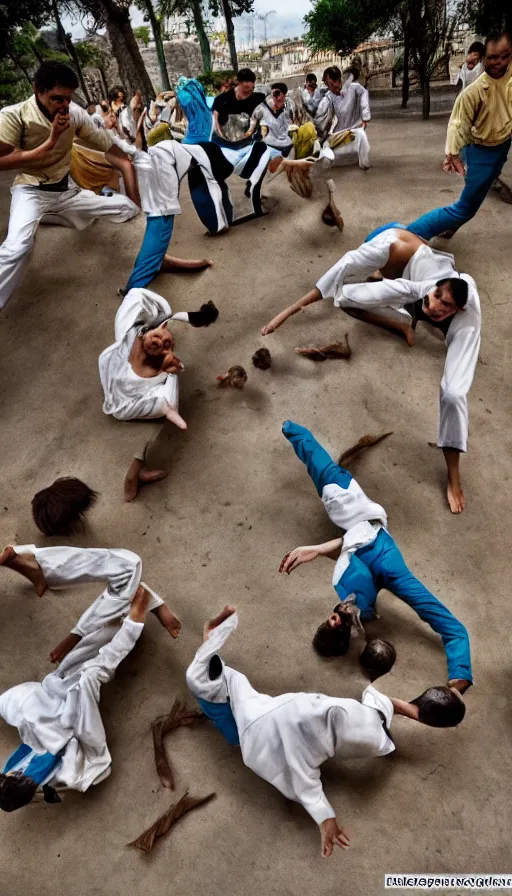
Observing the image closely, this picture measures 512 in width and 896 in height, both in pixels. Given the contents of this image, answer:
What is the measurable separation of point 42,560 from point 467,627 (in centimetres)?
208

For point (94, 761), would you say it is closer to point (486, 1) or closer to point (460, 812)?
point (460, 812)

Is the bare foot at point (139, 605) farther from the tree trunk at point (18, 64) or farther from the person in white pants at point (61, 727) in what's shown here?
the tree trunk at point (18, 64)

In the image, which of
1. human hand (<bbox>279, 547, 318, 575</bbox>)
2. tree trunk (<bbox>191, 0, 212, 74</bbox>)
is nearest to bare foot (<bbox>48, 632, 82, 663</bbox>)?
human hand (<bbox>279, 547, 318, 575</bbox>)

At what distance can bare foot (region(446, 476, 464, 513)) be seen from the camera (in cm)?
334

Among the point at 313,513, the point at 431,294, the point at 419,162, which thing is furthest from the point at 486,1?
the point at 313,513

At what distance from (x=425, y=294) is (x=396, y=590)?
1.76 m

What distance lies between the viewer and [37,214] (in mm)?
4133

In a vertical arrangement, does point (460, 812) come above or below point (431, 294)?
below

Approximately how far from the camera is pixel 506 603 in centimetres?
296

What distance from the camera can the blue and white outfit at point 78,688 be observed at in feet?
8.02

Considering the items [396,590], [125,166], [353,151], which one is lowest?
[396,590]

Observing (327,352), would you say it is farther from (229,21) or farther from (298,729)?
(229,21)

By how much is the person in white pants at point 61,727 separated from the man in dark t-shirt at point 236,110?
4406mm

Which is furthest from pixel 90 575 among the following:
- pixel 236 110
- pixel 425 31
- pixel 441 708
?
pixel 425 31
